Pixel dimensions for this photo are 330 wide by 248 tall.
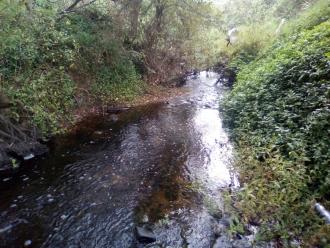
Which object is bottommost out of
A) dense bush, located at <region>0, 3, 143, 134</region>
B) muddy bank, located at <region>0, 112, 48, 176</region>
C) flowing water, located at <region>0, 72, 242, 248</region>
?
flowing water, located at <region>0, 72, 242, 248</region>

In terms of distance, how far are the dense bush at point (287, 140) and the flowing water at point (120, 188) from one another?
69 centimetres

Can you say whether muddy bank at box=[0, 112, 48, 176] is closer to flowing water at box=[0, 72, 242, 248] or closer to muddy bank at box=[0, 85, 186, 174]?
muddy bank at box=[0, 85, 186, 174]

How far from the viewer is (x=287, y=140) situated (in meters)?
5.61

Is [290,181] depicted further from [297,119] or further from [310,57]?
[310,57]

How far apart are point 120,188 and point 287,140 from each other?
3.58 metres

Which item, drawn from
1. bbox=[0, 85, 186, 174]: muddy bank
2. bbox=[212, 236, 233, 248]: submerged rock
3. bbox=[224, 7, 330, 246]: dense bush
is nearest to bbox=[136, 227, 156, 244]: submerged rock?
bbox=[212, 236, 233, 248]: submerged rock

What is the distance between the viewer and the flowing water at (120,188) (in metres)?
4.52

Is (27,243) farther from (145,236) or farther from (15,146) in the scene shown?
(15,146)

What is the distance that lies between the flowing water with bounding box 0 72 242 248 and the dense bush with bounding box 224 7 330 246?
69 centimetres

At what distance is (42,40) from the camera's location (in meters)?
8.77

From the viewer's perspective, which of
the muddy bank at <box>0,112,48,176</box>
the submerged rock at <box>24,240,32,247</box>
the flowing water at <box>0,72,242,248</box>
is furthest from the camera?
the muddy bank at <box>0,112,48,176</box>

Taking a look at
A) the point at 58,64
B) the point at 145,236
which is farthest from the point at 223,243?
the point at 58,64

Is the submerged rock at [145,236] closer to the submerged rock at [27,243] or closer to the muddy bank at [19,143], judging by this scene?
the submerged rock at [27,243]

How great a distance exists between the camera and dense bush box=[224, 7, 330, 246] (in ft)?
14.1
